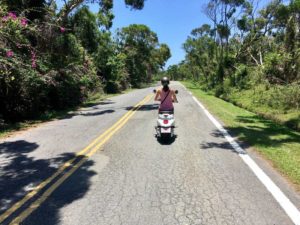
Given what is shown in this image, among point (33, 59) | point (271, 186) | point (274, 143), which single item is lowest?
point (274, 143)

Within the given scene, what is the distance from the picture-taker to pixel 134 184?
626 cm

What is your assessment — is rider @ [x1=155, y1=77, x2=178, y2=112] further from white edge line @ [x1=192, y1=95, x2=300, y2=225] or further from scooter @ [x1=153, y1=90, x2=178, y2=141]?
white edge line @ [x1=192, y1=95, x2=300, y2=225]

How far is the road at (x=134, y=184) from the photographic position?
4.91 meters

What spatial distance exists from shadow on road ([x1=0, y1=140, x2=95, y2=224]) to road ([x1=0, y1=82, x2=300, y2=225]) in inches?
0.6

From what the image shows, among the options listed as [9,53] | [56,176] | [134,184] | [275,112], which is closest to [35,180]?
[56,176]

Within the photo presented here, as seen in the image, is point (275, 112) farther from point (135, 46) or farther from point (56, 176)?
point (135, 46)

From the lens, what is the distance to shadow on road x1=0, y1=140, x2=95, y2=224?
514 cm

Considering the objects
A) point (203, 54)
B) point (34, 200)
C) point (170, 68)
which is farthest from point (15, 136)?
point (170, 68)

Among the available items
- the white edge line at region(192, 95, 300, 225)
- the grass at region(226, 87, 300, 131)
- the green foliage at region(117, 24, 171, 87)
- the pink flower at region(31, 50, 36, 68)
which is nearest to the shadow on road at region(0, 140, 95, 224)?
the white edge line at region(192, 95, 300, 225)

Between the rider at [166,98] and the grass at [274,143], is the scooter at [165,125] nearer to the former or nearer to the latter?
the rider at [166,98]

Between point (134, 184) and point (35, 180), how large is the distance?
1.93 m

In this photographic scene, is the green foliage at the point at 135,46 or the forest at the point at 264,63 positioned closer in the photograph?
the forest at the point at 264,63

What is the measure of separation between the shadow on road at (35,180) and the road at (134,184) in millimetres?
15

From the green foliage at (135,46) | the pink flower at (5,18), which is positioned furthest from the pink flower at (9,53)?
the green foliage at (135,46)
